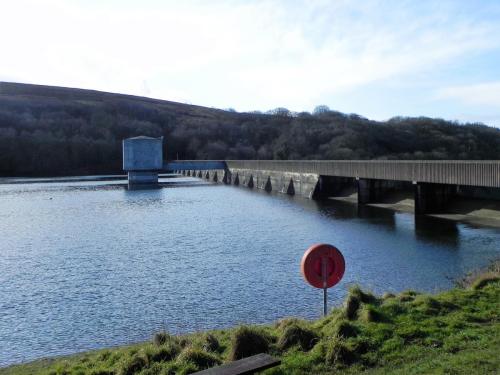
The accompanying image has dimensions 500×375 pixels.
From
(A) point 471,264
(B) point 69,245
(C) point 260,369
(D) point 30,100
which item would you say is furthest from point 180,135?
(C) point 260,369

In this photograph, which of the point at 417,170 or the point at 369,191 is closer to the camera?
the point at 417,170

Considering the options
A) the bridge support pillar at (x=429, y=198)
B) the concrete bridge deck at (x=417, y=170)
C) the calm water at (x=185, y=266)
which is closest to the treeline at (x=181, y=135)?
the concrete bridge deck at (x=417, y=170)

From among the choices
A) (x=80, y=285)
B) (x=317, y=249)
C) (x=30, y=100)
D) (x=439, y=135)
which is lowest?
(x=80, y=285)

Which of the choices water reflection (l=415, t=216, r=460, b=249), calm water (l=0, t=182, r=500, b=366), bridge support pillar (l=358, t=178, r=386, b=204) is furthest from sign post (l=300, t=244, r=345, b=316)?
bridge support pillar (l=358, t=178, r=386, b=204)

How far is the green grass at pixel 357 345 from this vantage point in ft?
23.2

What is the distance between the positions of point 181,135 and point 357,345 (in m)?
140

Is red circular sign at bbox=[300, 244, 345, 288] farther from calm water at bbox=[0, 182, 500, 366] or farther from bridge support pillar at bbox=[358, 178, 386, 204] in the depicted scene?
bridge support pillar at bbox=[358, 178, 386, 204]

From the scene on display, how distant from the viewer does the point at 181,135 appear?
145m

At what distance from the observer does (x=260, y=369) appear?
21.8 feet

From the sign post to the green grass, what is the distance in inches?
24.9

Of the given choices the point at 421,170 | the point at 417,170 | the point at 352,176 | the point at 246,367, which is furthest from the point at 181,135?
the point at 246,367

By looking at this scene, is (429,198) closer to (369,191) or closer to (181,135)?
(369,191)

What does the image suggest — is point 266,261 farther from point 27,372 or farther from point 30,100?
point 30,100

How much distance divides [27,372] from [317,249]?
559 centimetres
